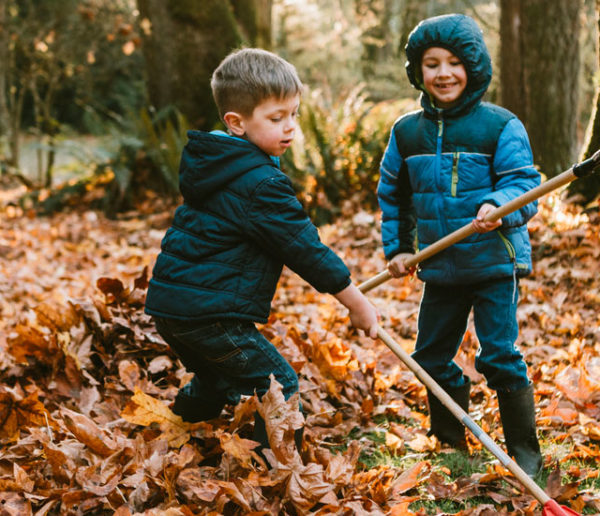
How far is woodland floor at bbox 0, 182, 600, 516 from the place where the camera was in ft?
7.70

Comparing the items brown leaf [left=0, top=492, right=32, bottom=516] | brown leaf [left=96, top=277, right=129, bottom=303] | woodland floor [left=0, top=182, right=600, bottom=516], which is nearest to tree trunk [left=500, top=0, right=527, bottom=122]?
woodland floor [left=0, top=182, right=600, bottom=516]

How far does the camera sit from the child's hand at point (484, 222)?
2383 millimetres

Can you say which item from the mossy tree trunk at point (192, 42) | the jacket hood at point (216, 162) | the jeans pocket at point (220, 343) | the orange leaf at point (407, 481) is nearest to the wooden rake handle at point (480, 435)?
the orange leaf at point (407, 481)

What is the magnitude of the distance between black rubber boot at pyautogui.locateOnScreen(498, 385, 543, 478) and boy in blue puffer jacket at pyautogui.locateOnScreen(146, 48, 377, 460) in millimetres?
778

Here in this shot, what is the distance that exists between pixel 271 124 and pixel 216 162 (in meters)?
0.25

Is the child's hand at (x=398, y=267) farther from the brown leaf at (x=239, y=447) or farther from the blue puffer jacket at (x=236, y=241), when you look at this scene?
the brown leaf at (x=239, y=447)

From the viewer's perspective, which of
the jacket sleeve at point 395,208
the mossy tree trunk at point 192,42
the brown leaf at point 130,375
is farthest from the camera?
the mossy tree trunk at point 192,42

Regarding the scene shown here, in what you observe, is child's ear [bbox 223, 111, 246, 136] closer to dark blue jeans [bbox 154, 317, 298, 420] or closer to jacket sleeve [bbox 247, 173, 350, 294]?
jacket sleeve [bbox 247, 173, 350, 294]

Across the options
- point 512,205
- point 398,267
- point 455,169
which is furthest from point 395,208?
point 512,205

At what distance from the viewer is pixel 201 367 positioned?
8.55 ft

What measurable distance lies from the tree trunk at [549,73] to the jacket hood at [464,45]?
12.2ft

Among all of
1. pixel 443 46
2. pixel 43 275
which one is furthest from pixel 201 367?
pixel 43 275

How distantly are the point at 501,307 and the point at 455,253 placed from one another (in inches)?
11.6

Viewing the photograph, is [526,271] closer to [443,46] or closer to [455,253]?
[455,253]
